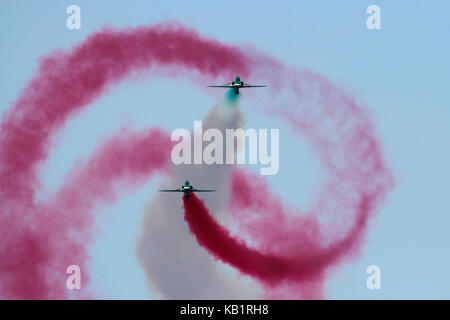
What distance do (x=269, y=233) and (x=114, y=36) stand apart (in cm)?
1996

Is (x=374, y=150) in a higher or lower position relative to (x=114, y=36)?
lower

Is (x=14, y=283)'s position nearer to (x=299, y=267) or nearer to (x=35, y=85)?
(x=35, y=85)

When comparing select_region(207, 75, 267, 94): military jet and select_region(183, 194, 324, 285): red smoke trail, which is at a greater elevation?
select_region(207, 75, 267, 94): military jet

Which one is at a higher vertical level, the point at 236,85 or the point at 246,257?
the point at 236,85

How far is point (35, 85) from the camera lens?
10562cm

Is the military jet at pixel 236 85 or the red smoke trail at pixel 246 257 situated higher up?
the military jet at pixel 236 85

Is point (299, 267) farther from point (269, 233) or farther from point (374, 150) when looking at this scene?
point (374, 150)
